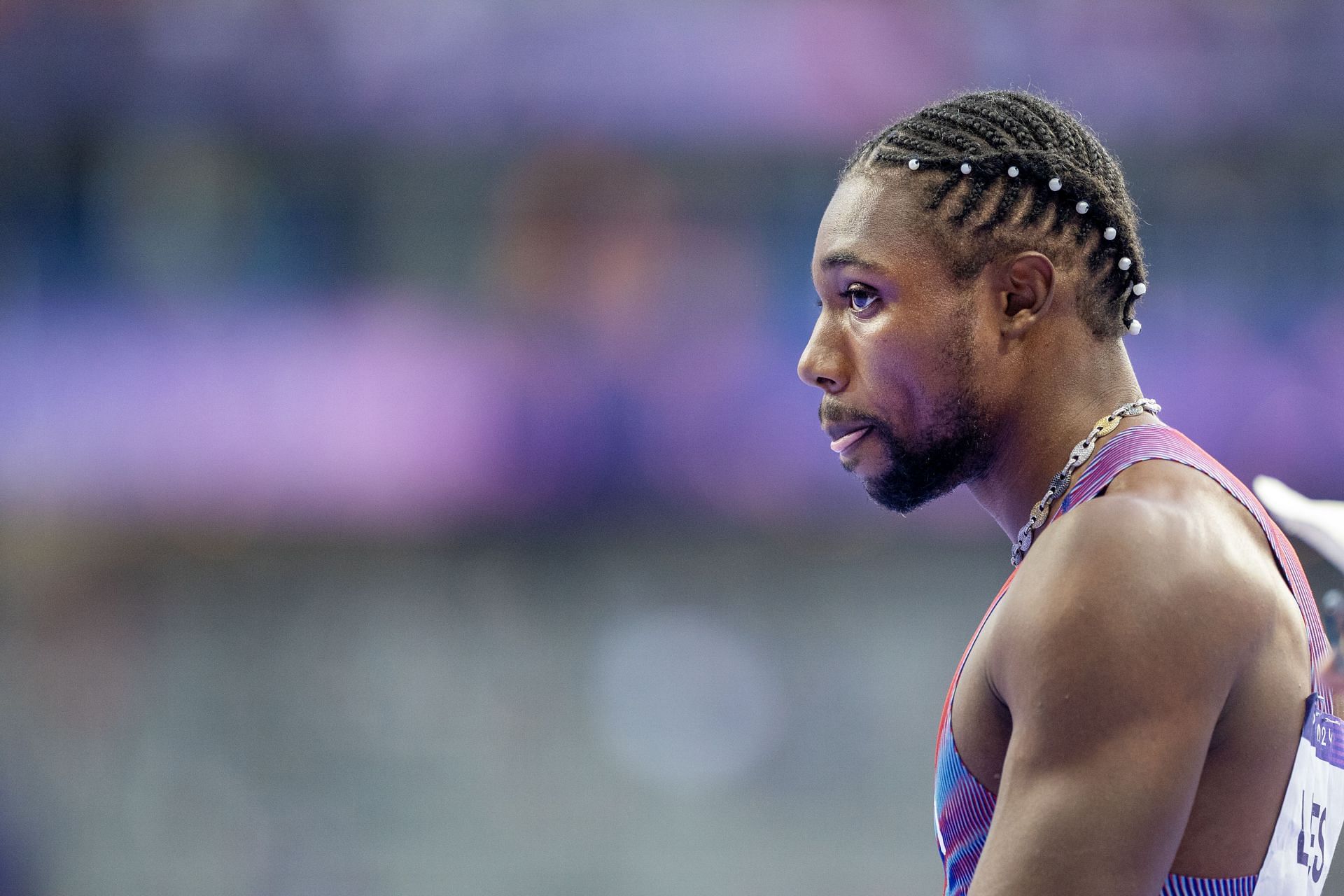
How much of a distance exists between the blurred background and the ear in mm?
7945

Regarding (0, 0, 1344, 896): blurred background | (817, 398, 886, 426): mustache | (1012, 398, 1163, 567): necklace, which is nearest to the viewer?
(1012, 398, 1163, 567): necklace

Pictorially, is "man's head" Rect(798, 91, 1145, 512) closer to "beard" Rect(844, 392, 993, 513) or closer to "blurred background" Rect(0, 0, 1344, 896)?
"beard" Rect(844, 392, 993, 513)

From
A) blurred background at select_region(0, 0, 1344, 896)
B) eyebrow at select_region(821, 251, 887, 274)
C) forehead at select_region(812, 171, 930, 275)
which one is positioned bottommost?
blurred background at select_region(0, 0, 1344, 896)

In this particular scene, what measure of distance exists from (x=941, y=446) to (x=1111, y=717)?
62 centimetres

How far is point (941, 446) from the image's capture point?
6.68 feet

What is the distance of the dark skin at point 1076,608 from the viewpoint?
4.93ft

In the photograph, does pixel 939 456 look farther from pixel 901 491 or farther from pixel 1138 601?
pixel 1138 601

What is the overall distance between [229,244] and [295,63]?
1477mm

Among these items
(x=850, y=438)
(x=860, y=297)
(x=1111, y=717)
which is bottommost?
(x=1111, y=717)

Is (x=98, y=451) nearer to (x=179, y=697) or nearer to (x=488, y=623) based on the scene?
(x=179, y=697)

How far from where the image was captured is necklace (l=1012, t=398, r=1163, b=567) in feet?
6.40

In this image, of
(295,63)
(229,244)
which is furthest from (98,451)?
(295,63)

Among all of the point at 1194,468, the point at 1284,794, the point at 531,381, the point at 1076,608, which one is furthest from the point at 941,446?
the point at 531,381

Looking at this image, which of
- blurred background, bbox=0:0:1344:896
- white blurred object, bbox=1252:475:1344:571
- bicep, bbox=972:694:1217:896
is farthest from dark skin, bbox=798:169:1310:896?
blurred background, bbox=0:0:1344:896
